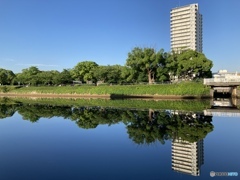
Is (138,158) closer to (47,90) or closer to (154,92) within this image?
(154,92)

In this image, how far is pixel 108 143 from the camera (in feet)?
39.1

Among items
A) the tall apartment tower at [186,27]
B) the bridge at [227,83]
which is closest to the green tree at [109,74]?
the bridge at [227,83]

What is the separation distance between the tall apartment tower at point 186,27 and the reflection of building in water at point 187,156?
121270mm

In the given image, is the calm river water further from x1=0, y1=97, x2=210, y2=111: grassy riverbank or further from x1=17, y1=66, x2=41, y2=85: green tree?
x1=17, y1=66, x2=41, y2=85: green tree

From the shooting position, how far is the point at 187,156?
926cm

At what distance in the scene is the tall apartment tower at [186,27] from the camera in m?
128

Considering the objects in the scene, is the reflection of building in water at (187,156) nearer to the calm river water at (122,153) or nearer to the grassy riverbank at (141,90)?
the calm river water at (122,153)

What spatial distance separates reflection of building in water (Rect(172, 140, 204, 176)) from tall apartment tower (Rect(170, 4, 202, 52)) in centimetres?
12127

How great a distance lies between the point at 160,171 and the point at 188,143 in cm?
384

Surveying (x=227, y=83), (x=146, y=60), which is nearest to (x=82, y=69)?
(x=146, y=60)

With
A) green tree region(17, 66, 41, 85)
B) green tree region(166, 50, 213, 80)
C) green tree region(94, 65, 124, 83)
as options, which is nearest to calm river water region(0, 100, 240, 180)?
green tree region(166, 50, 213, 80)

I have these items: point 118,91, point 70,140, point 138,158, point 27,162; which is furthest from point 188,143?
point 118,91

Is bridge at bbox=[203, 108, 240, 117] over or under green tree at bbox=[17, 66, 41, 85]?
under

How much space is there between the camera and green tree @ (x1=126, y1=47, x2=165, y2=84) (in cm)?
5494
